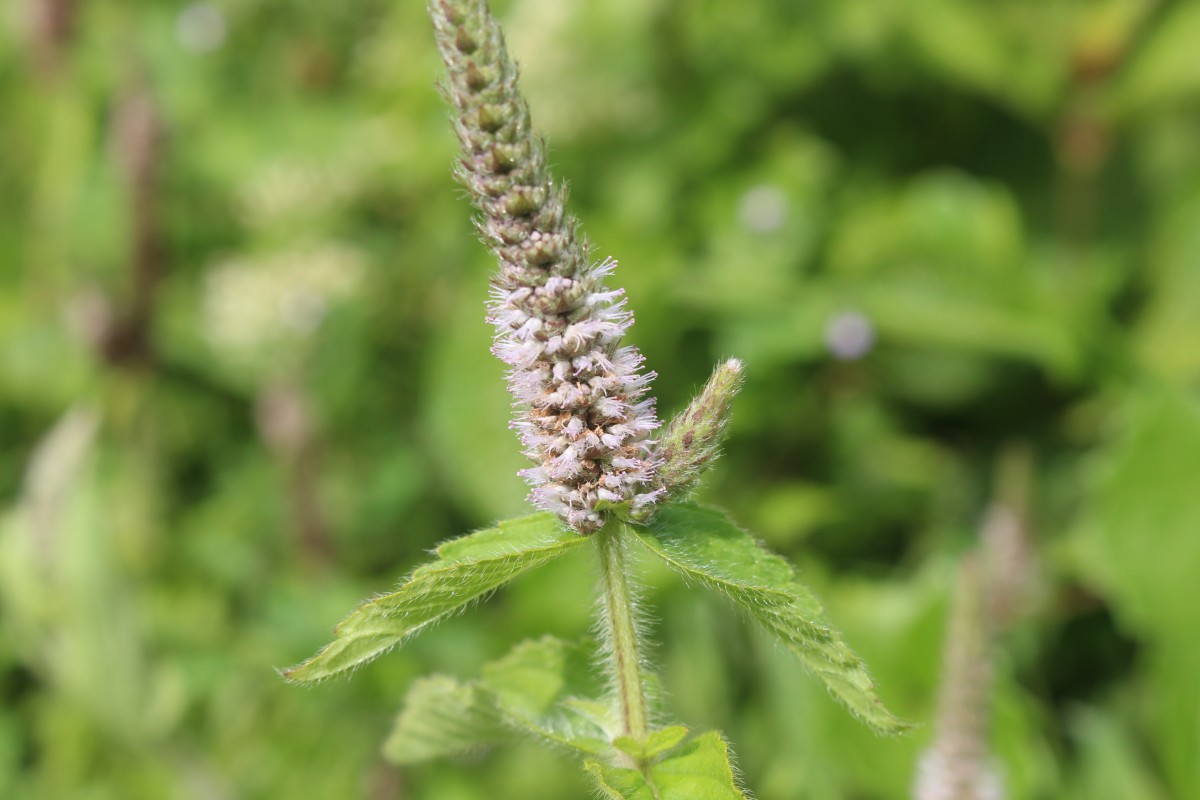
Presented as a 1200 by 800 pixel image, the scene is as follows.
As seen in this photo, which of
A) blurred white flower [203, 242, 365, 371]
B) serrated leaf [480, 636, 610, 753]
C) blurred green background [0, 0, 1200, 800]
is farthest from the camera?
blurred white flower [203, 242, 365, 371]

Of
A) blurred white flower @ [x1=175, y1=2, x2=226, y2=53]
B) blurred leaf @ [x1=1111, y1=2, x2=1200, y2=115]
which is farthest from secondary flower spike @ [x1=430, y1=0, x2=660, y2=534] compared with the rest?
blurred white flower @ [x1=175, y1=2, x2=226, y2=53]

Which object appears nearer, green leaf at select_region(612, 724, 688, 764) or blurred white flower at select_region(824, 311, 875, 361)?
green leaf at select_region(612, 724, 688, 764)

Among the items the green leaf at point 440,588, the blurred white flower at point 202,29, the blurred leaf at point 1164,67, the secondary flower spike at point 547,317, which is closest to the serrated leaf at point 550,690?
the green leaf at point 440,588

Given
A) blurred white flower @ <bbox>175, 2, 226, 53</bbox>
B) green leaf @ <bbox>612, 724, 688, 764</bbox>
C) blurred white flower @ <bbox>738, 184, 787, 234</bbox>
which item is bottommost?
green leaf @ <bbox>612, 724, 688, 764</bbox>

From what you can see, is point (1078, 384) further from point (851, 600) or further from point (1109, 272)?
point (851, 600)

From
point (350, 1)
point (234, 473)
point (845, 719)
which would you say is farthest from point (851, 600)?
point (350, 1)

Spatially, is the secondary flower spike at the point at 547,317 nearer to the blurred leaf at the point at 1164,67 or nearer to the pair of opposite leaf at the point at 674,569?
the pair of opposite leaf at the point at 674,569

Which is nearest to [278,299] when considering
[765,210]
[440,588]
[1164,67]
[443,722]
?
[765,210]

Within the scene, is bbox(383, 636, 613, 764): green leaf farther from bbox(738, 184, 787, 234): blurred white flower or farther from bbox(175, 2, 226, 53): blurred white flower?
bbox(175, 2, 226, 53): blurred white flower
